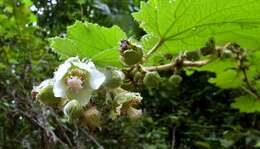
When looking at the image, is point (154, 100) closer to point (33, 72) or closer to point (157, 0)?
point (33, 72)

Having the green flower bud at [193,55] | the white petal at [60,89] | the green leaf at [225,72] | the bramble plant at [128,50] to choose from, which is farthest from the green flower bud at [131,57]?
the green leaf at [225,72]

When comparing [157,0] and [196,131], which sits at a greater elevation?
[157,0]

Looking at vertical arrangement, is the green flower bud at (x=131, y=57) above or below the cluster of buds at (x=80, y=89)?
above

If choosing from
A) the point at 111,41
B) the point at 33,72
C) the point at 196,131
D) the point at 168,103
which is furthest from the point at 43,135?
the point at 168,103

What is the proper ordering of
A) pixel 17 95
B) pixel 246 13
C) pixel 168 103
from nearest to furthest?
pixel 246 13 < pixel 17 95 < pixel 168 103

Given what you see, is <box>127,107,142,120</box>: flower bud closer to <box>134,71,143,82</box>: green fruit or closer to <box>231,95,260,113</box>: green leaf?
<box>134,71,143,82</box>: green fruit

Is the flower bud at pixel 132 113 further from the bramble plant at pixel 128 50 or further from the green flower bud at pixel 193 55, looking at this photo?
the green flower bud at pixel 193 55
